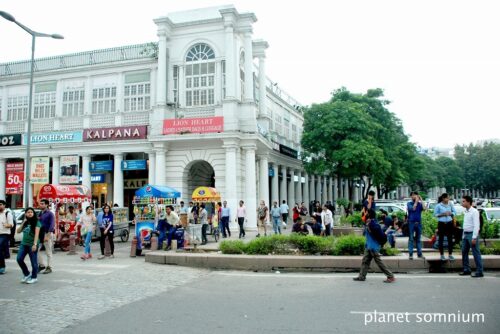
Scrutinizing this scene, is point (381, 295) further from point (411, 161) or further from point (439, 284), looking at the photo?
point (411, 161)

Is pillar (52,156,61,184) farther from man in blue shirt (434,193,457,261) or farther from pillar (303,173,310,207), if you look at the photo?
man in blue shirt (434,193,457,261)

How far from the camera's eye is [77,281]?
9148mm

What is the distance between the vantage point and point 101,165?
2698 centimetres

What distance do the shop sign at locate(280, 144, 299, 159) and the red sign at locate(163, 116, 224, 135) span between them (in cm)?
1157

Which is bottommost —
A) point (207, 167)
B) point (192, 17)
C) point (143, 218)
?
point (143, 218)

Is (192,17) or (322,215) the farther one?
(192,17)

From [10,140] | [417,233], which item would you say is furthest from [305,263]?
[10,140]

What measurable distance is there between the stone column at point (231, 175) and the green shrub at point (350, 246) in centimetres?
1255

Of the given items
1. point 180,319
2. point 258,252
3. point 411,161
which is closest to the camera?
point 180,319

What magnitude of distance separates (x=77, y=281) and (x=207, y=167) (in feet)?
60.6

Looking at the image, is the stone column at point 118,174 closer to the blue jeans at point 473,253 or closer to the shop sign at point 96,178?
the shop sign at point 96,178

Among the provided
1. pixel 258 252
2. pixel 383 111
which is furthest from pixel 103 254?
pixel 383 111

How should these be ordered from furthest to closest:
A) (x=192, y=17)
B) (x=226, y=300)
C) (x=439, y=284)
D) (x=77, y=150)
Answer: (x=77, y=150) → (x=192, y=17) → (x=439, y=284) → (x=226, y=300)

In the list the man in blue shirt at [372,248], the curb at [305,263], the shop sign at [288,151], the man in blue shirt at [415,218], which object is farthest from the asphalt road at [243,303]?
the shop sign at [288,151]
